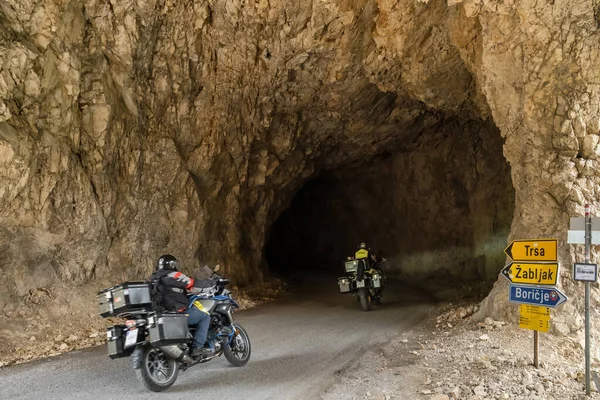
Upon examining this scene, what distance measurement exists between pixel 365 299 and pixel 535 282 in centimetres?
592

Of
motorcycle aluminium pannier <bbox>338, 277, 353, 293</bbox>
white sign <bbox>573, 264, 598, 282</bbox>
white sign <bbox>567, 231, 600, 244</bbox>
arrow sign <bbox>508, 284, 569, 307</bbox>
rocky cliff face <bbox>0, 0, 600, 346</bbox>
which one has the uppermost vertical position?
rocky cliff face <bbox>0, 0, 600, 346</bbox>

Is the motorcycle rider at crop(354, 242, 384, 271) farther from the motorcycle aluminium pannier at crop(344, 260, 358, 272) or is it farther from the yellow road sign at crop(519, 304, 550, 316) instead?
the yellow road sign at crop(519, 304, 550, 316)

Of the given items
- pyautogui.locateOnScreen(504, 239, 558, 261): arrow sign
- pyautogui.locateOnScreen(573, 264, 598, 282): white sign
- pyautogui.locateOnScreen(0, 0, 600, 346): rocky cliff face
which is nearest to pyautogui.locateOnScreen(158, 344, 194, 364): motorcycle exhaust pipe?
pyautogui.locateOnScreen(504, 239, 558, 261): arrow sign

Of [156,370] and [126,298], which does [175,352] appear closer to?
[156,370]

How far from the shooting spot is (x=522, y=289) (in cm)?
605

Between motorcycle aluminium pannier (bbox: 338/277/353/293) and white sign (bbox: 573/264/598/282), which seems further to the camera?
motorcycle aluminium pannier (bbox: 338/277/353/293)

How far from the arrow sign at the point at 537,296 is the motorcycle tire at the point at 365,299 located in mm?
5550

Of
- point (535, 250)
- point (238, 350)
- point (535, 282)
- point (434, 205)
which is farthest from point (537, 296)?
point (434, 205)

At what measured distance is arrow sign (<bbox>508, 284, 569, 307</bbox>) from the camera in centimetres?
555

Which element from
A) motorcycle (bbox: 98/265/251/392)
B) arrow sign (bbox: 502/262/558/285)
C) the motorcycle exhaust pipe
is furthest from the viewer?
arrow sign (bbox: 502/262/558/285)

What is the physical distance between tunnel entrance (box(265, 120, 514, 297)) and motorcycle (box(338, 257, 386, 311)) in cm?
439

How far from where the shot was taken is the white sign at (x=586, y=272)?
5.29m

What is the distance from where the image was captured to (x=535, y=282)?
231 inches

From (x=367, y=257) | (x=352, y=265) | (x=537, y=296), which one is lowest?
(x=352, y=265)
